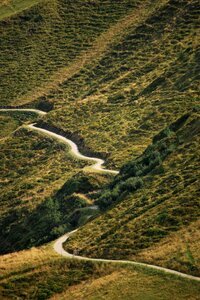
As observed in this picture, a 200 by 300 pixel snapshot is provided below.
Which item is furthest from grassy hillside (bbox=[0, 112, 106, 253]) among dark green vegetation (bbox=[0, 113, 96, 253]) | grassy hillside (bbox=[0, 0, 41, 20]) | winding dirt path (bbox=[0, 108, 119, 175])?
grassy hillside (bbox=[0, 0, 41, 20])

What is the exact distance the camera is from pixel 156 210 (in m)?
66.4

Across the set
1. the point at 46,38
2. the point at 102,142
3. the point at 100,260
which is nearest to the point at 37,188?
the point at 102,142

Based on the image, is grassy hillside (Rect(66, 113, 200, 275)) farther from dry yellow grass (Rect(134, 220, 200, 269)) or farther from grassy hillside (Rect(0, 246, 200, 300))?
grassy hillside (Rect(0, 246, 200, 300))

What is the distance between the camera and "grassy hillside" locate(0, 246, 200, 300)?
53.6 metres

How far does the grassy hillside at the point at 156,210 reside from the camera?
59.1 meters

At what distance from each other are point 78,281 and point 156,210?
34.4 ft

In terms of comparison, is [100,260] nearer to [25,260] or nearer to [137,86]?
[25,260]

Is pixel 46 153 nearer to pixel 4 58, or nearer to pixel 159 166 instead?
pixel 159 166

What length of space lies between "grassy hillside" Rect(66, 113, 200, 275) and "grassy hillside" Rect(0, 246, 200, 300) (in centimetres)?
195

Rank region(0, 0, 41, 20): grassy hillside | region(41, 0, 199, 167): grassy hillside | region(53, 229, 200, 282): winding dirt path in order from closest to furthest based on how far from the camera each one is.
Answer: region(53, 229, 200, 282): winding dirt path
region(41, 0, 199, 167): grassy hillside
region(0, 0, 41, 20): grassy hillside

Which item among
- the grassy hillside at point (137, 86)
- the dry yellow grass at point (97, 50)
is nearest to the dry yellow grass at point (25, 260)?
the grassy hillside at point (137, 86)

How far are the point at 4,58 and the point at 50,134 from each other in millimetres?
42248

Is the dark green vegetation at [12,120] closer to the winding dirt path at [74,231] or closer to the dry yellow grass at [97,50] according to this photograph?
the dry yellow grass at [97,50]

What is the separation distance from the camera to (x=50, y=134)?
11869 cm
